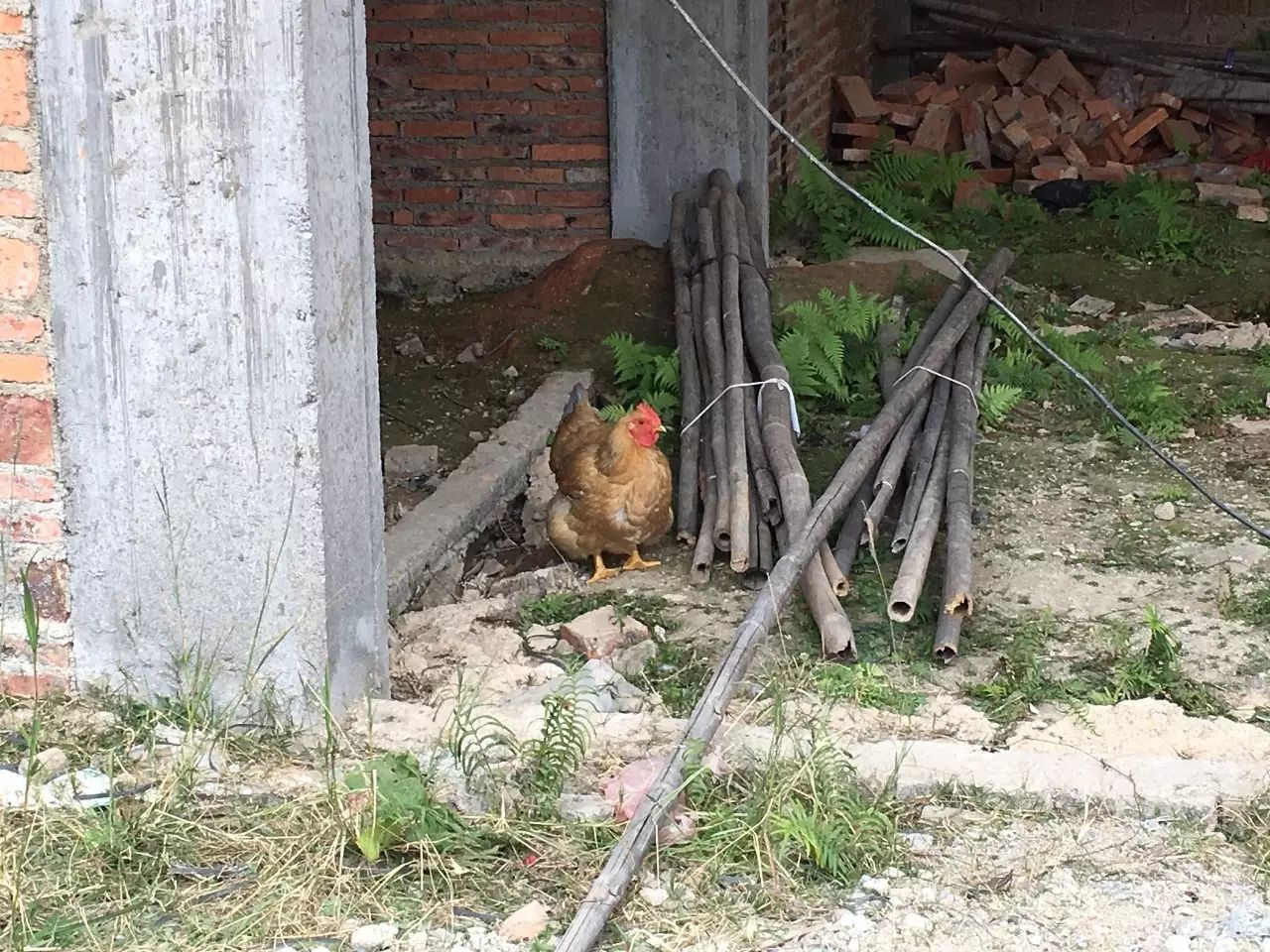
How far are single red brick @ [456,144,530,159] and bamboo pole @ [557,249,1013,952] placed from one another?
97.6 inches

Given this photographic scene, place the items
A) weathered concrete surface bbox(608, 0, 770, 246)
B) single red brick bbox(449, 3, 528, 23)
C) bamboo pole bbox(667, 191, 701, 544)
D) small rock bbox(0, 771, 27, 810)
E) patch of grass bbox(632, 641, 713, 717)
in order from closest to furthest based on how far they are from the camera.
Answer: small rock bbox(0, 771, 27, 810)
patch of grass bbox(632, 641, 713, 717)
bamboo pole bbox(667, 191, 701, 544)
weathered concrete surface bbox(608, 0, 770, 246)
single red brick bbox(449, 3, 528, 23)

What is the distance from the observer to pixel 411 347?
27.1 ft

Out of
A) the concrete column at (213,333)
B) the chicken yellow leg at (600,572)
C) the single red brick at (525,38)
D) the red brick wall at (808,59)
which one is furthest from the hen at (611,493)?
the red brick wall at (808,59)

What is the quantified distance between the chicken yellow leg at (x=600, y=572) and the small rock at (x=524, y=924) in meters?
2.51

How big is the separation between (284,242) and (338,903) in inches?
61.1

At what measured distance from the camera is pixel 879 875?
387cm

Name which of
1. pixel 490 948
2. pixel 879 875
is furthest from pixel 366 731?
pixel 879 875

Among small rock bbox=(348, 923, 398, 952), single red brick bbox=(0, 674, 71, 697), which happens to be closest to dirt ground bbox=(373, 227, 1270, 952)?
small rock bbox=(348, 923, 398, 952)

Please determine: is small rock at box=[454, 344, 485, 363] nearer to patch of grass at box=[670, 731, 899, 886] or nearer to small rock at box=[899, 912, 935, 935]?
patch of grass at box=[670, 731, 899, 886]

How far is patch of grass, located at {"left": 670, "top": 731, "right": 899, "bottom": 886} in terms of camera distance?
3852 millimetres

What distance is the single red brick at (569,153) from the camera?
8633mm

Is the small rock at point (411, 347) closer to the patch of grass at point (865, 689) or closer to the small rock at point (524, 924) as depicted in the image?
the patch of grass at point (865, 689)

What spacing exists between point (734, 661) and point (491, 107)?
4876 mm

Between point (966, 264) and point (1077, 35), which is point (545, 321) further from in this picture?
point (1077, 35)
